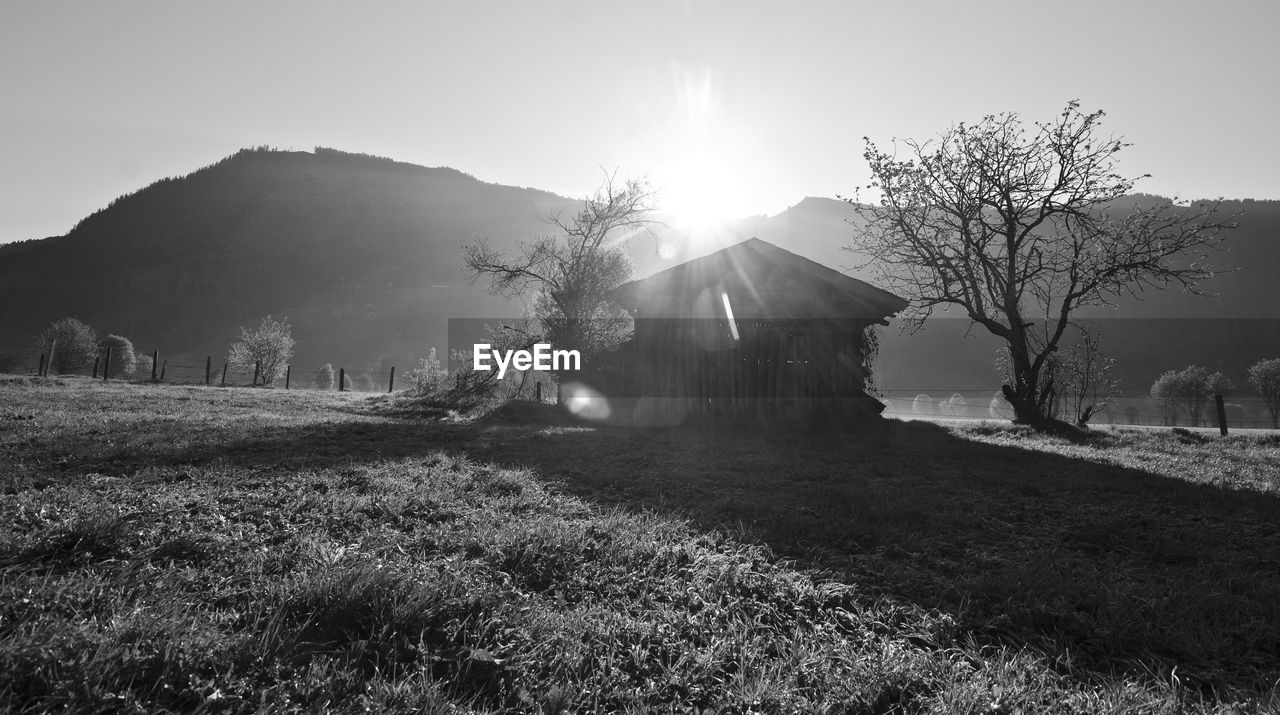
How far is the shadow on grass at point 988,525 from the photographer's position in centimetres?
285

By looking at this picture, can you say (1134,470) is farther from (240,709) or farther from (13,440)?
(13,440)

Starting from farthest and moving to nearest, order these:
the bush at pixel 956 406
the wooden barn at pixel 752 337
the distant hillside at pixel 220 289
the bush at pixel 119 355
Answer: the distant hillside at pixel 220 289 → the bush at pixel 956 406 → the bush at pixel 119 355 → the wooden barn at pixel 752 337

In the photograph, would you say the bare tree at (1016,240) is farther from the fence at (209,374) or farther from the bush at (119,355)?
the bush at (119,355)

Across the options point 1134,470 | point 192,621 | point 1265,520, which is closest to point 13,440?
point 192,621

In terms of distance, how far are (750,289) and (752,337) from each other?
56.9 inches

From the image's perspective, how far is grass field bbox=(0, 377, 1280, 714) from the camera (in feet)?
6.70

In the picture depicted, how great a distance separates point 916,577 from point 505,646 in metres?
2.73

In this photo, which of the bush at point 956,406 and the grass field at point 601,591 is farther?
the bush at point 956,406

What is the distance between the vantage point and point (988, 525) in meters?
5.11

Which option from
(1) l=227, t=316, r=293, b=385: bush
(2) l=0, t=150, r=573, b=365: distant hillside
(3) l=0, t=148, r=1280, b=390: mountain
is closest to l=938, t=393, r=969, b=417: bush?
(3) l=0, t=148, r=1280, b=390: mountain

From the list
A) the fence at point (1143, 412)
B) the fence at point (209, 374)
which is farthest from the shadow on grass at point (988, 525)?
the fence at point (1143, 412)

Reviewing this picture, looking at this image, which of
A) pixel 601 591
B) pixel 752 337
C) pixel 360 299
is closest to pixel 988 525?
pixel 601 591

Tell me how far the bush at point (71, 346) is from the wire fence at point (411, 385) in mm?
205
